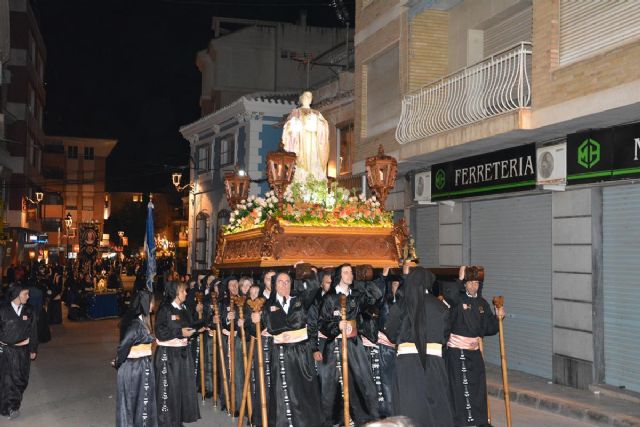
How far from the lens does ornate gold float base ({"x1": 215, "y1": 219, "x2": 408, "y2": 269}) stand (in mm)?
11648

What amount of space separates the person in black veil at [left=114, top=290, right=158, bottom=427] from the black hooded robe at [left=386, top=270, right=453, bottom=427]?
112 inches

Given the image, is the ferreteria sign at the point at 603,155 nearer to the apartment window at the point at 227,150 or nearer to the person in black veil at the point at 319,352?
the person in black veil at the point at 319,352

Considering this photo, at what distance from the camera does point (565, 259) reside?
13008mm

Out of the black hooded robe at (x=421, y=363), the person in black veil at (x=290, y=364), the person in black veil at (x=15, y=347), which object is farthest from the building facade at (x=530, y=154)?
the person in black veil at (x=15, y=347)

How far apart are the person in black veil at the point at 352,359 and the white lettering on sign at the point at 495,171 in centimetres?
520

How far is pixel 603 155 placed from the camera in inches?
458

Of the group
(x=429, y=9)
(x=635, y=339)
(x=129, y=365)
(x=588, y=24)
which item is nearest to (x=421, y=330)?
(x=129, y=365)

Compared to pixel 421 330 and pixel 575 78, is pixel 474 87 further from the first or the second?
pixel 421 330

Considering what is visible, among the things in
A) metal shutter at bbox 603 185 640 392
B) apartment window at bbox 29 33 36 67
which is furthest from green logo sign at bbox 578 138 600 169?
apartment window at bbox 29 33 36 67

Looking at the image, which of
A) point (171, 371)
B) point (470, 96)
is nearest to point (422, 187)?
point (470, 96)

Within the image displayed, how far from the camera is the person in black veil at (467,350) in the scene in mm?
9648

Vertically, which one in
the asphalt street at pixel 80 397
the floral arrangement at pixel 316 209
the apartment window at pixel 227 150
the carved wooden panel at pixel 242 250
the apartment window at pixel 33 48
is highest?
the apartment window at pixel 33 48

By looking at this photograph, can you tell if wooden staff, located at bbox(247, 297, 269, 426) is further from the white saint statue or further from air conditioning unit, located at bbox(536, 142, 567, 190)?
air conditioning unit, located at bbox(536, 142, 567, 190)

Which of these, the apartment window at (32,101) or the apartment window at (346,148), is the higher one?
the apartment window at (32,101)
